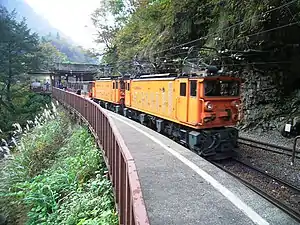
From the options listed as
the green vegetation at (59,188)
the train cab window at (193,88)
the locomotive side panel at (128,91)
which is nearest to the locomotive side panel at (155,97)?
the locomotive side panel at (128,91)

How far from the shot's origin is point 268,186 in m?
7.66

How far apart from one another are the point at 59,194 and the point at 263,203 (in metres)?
5.80

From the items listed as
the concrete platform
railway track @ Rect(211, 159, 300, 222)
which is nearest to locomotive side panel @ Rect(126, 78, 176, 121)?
railway track @ Rect(211, 159, 300, 222)

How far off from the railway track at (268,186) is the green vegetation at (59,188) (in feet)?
11.5

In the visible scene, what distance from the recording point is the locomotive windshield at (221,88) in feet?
31.1

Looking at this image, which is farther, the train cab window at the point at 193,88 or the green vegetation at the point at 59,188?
the train cab window at the point at 193,88

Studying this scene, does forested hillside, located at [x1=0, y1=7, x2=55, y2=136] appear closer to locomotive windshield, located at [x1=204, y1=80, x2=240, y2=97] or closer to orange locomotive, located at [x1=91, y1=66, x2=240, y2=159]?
orange locomotive, located at [x1=91, y1=66, x2=240, y2=159]

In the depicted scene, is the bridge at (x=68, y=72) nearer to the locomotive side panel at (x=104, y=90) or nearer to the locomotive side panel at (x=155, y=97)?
the locomotive side panel at (x=104, y=90)

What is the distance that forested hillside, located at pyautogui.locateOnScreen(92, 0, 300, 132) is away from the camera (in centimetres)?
1075

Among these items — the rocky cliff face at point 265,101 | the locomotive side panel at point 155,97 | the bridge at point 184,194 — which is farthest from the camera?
the rocky cliff face at point 265,101

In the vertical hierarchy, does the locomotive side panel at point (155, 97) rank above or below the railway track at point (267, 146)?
above

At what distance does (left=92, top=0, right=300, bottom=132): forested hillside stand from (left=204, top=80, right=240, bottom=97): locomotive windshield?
2416 mm

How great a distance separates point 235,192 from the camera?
198 inches

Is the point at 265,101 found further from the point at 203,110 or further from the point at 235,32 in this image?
the point at 203,110
